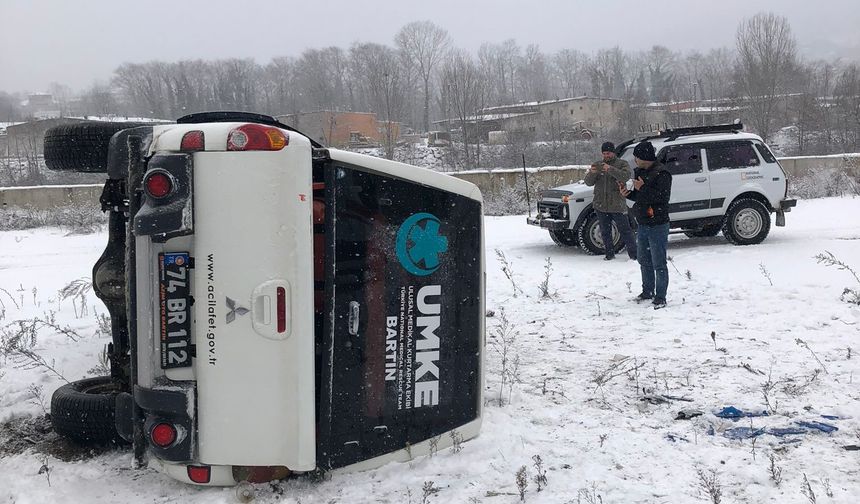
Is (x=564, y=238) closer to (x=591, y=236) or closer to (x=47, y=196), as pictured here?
(x=591, y=236)

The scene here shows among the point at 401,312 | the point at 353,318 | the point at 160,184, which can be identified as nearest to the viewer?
the point at 160,184

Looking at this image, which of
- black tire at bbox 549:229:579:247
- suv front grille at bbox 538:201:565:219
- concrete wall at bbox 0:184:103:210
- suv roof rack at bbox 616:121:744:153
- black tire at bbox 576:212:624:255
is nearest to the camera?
black tire at bbox 576:212:624:255

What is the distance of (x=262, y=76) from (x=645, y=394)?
66.4 m

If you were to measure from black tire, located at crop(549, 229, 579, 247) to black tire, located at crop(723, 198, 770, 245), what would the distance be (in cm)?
271

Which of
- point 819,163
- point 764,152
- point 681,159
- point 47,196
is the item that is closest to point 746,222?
point 764,152

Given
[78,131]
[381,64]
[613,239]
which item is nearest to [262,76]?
[381,64]

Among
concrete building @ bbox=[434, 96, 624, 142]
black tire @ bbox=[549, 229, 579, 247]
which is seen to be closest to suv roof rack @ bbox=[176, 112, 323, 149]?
black tire @ bbox=[549, 229, 579, 247]

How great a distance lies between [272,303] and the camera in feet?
10.0

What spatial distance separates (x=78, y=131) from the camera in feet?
14.1

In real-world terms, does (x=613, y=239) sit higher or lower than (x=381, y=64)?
lower

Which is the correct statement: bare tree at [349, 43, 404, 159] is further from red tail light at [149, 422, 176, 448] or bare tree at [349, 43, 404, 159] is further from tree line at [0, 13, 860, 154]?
red tail light at [149, 422, 176, 448]

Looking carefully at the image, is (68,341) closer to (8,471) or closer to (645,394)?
(8,471)

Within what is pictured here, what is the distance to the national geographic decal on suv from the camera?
10.9ft

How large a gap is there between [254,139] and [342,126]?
2119 inches
